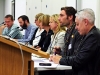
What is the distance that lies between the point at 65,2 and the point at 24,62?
3.09 m

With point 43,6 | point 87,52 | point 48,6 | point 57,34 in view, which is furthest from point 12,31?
point 87,52

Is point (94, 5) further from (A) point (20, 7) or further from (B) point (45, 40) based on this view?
(A) point (20, 7)

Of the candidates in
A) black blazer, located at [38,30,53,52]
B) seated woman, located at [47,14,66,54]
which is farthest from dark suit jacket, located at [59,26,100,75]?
black blazer, located at [38,30,53,52]

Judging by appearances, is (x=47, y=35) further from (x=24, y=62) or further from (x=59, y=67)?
(x=24, y=62)

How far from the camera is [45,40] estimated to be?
11.6ft

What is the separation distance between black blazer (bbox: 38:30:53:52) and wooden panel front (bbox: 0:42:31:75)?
1.67 metres

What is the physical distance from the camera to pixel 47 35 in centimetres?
355

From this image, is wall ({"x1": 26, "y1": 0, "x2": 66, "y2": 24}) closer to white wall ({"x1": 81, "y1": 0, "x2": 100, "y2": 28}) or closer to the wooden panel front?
white wall ({"x1": 81, "y1": 0, "x2": 100, "y2": 28})


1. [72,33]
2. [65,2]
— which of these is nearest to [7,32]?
[65,2]

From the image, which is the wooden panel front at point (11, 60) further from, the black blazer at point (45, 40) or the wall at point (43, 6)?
the wall at point (43, 6)

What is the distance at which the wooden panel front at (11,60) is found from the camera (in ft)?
5.49

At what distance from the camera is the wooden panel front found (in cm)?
167

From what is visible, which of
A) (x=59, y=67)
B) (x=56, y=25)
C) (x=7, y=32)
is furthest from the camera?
(x=7, y=32)

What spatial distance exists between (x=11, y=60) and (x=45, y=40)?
1.85m
